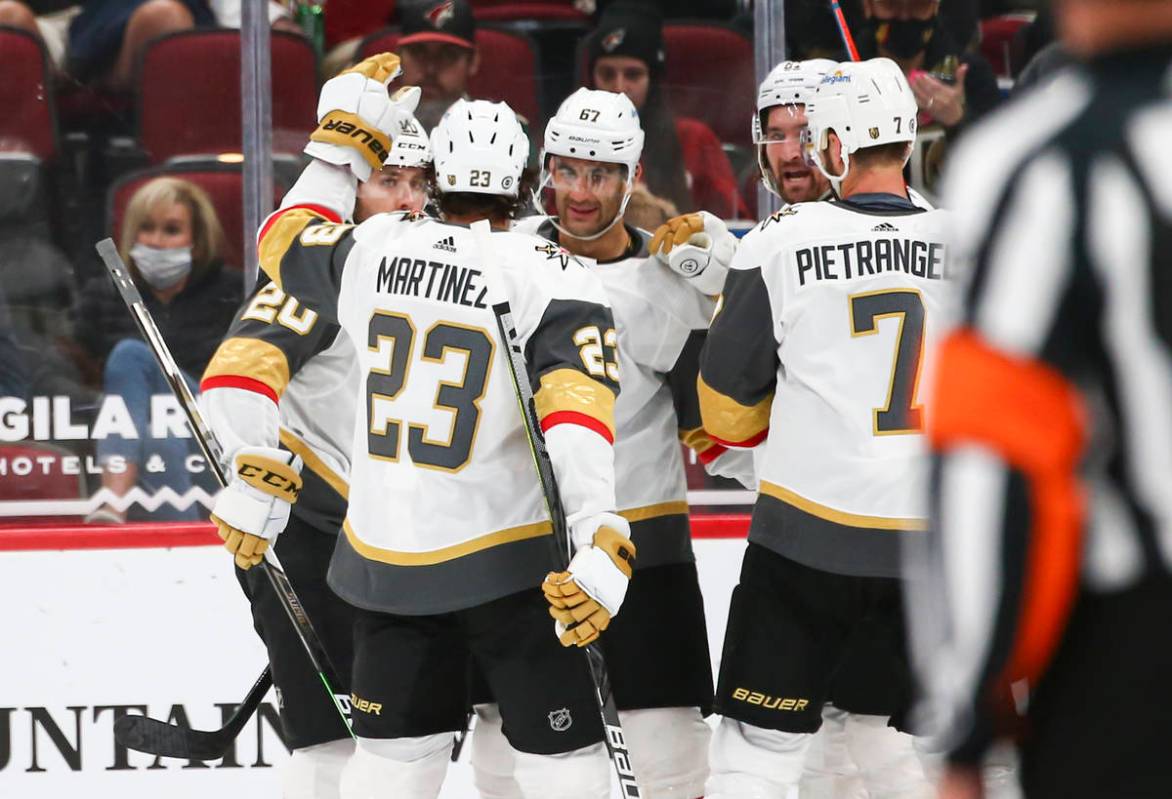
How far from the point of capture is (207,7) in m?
3.81

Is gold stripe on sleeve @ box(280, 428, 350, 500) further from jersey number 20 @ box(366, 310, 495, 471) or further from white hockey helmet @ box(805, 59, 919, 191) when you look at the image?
white hockey helmet @ box(805, 59, 919, 191)

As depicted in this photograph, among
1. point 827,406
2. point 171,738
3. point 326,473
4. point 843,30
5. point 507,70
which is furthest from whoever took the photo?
point 507,70

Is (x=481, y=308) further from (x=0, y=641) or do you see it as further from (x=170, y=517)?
(x=0, y=641)

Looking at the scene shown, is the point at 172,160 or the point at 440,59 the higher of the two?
the point at 440,59

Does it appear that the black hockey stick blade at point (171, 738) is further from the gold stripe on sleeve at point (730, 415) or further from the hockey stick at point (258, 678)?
the gold stripe on sleeve at point (730, 415)

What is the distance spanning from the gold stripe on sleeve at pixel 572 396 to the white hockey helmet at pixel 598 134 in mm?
525

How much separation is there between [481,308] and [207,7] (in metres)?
1.80

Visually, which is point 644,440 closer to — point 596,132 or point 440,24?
point 596,132

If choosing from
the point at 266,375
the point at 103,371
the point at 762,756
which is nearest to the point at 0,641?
the point at 103,371

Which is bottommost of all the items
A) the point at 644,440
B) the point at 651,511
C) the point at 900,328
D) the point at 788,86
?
the point at 651,511

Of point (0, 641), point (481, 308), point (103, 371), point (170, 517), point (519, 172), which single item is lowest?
point (0, 641)

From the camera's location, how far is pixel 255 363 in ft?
8.89

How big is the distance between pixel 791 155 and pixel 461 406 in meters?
0.91

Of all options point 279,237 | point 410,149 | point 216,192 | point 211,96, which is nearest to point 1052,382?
point 279,237
